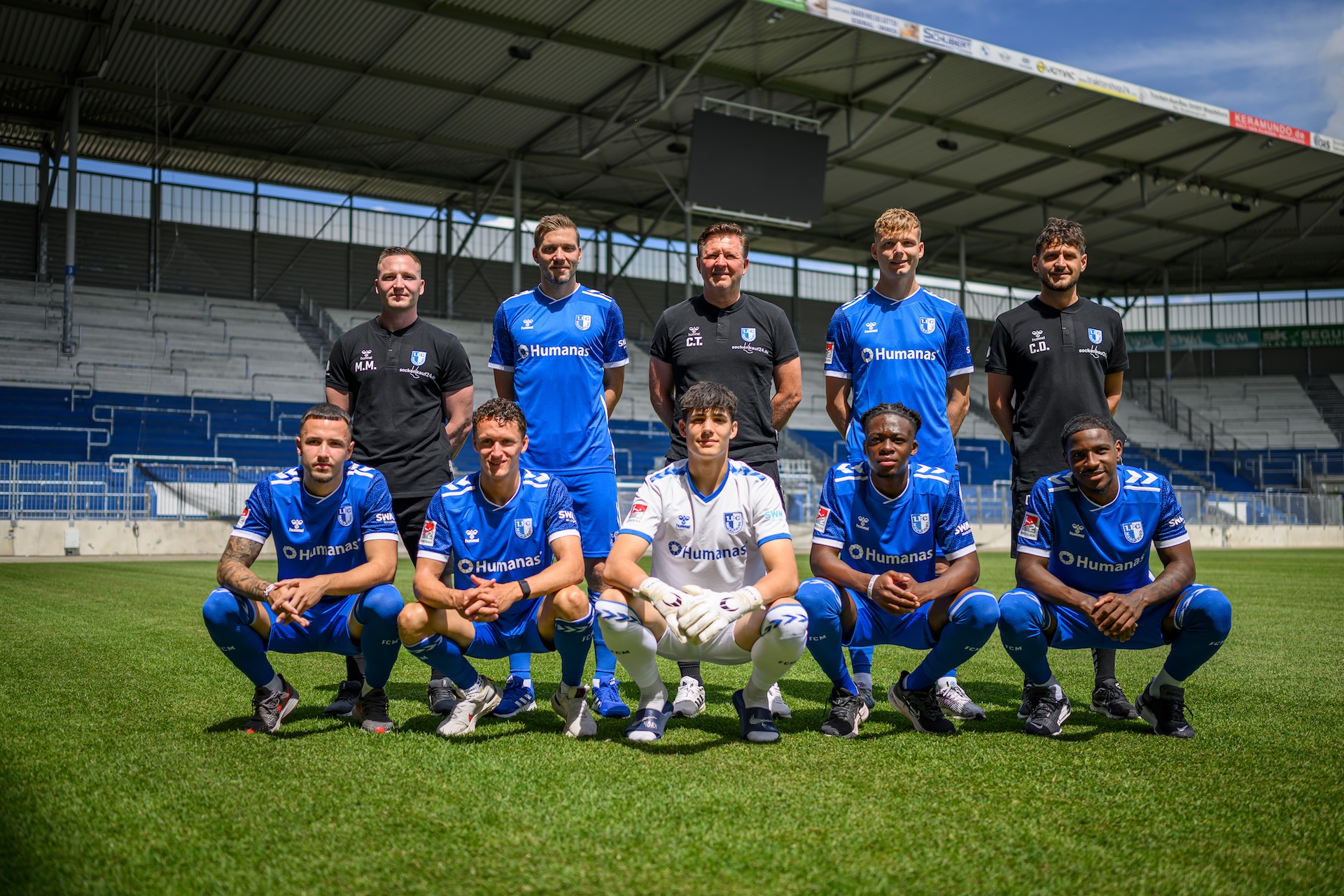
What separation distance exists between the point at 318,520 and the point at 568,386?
1253mm

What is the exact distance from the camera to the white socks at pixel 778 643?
3578 mm

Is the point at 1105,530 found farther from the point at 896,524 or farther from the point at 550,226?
the point at 550,226

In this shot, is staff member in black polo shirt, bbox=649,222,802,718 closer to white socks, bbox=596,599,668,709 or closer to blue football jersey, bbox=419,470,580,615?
white socks, bbox=596,599,668,709

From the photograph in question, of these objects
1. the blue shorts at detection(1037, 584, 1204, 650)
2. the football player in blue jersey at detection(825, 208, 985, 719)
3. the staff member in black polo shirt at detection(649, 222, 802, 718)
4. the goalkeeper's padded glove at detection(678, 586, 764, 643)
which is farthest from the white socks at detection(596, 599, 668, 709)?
the blue shorts at detection(1037, 584, 1204, 650)

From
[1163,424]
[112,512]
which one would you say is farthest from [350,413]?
[1163,424]

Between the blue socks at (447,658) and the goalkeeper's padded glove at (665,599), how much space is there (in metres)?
0.85

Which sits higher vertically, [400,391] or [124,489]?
[400,391]

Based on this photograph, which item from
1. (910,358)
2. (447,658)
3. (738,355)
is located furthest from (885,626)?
(447,658)

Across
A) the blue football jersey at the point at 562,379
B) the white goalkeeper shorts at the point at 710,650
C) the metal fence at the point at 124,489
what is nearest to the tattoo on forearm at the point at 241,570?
the blue football jersey at the point at 562,379

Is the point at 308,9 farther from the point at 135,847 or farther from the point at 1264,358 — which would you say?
the point at 1264,358

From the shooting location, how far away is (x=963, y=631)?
376 cm

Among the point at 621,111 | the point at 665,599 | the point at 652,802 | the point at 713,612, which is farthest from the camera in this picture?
the point at 621,111

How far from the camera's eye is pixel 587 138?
74.4ft

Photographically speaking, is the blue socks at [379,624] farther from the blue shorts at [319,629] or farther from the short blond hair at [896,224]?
the short blond hair at [896,224]
